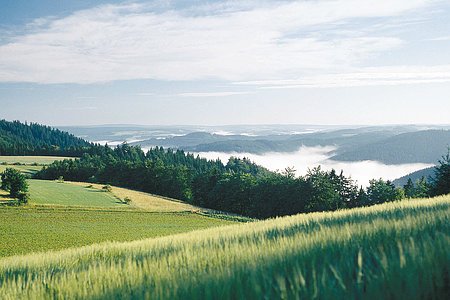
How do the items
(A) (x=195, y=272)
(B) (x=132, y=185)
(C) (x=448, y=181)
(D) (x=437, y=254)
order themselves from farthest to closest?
(B) (x=132, y=185) → (C) (x=448, y=181) → (A) (x=195, y=272) → (D) (x=437, y=254)

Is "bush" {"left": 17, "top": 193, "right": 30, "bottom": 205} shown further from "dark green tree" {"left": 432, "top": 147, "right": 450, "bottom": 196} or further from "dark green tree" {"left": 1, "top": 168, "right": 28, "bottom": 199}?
"dark green tree" {"left": 432, "top": 147, "right": 450, "bottom": 196}

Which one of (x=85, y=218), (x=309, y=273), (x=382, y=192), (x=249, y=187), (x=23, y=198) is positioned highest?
(x=309, y=273)

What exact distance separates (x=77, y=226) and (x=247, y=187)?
64.3 meters

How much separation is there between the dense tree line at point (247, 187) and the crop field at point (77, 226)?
28.8 metres

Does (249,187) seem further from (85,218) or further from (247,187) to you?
(85,218)

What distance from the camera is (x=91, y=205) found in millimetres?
110375

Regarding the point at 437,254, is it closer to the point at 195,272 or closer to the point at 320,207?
the point at 195,272

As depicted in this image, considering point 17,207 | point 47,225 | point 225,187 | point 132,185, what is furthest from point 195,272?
point 132,185

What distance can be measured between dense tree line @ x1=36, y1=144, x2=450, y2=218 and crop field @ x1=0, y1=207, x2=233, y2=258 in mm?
28843

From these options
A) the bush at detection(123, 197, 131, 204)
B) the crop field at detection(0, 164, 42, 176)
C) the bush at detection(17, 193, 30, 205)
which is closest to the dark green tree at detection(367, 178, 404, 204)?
the bush at detection(123, 197, 131, 204)

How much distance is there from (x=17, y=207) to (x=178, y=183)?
67.6 metres

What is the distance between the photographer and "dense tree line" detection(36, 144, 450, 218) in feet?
391

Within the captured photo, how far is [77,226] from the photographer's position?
83250 mm

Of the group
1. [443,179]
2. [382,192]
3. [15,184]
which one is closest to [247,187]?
[382,192]
